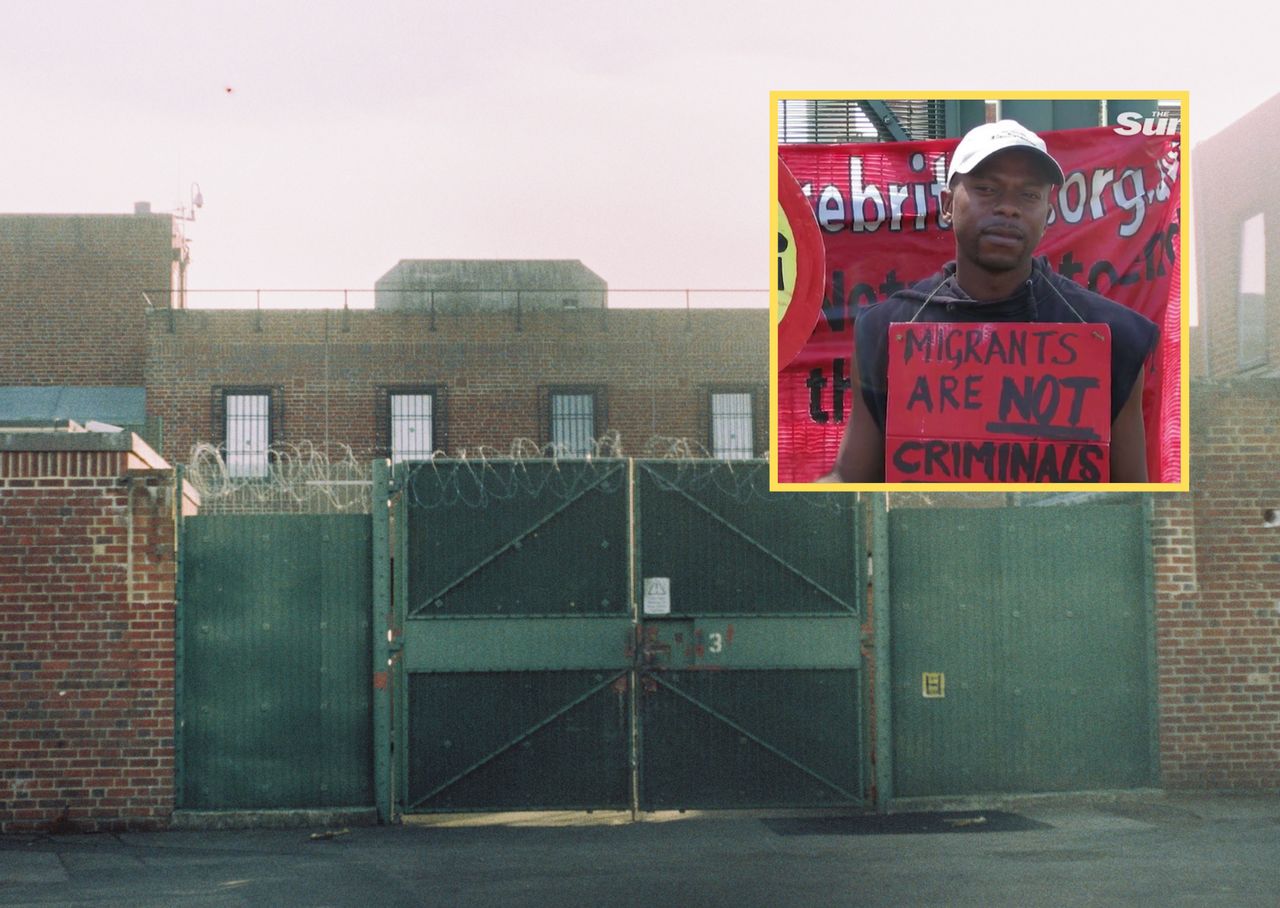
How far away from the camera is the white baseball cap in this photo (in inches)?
308

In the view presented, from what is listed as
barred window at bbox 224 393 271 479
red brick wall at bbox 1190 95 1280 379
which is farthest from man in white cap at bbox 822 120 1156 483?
barred window at bbox 224 393 271 479

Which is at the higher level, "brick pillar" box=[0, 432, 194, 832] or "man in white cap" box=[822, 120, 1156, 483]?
"man in white cap" box=[822, 120, 1156, 483]

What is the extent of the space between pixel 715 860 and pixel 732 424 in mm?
22732

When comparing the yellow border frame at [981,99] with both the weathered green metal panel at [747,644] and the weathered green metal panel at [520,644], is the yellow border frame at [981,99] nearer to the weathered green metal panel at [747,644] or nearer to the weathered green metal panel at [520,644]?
the weathered green metal panel at [747,644]

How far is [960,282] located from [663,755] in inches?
236

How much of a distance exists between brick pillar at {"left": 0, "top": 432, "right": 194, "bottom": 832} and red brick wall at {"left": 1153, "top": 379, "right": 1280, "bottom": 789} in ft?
26.3

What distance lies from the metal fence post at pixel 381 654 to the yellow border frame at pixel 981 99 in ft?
15.5

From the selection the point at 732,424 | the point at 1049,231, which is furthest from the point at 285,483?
the point at 1049,231

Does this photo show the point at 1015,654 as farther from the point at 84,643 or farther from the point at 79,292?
the point at 79,292

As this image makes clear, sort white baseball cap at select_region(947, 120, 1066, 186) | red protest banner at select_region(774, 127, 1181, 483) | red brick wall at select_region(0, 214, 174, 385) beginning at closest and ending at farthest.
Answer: white baseball cap at select_region(947, 120, 1066, 186) → red protest banner at select_region(774, 127, 1181, 483) → red brick wall at select_region(0, 214, 174, 385)

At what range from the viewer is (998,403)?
8195 mm

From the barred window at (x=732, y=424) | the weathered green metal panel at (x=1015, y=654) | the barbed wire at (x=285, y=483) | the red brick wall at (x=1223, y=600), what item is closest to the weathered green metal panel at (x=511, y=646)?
the weathered green metal panel at (x=1015, y=654)

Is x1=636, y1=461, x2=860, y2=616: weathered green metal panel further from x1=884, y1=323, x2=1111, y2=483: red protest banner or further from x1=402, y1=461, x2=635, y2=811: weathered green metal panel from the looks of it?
x1=884, y1=323, x2=1111, y2=483: red protest banner

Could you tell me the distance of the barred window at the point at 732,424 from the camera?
32969 mm
